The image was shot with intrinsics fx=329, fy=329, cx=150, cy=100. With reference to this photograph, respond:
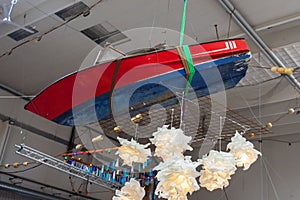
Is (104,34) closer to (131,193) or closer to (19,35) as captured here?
(19,35)

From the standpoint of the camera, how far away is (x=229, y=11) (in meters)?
3.31

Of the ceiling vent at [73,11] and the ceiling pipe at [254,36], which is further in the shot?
the ceiling vent at [73,11]

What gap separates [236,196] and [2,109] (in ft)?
14.4

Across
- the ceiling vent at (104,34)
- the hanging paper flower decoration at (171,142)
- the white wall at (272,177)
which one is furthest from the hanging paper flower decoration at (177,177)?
the white wall at (272,177)

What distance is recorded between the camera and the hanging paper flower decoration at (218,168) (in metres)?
1.44

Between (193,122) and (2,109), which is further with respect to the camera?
(2,109)

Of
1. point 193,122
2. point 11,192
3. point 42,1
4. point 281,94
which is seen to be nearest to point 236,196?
point 281,94

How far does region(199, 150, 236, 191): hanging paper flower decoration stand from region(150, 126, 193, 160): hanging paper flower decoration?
0.13 m

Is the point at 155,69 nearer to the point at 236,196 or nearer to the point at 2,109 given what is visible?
the point at 2,109

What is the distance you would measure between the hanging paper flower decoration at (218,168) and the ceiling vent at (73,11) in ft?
8.08

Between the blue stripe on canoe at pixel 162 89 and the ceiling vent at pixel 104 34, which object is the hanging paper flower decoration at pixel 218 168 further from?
the ceiling vent at pixel 104 34

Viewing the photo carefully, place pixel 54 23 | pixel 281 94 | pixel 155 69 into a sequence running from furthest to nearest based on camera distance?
pixel 281 94 < pixel 54 23 < pixel 155 69

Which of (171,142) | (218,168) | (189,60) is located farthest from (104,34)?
(218,168)

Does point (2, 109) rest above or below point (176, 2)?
below
